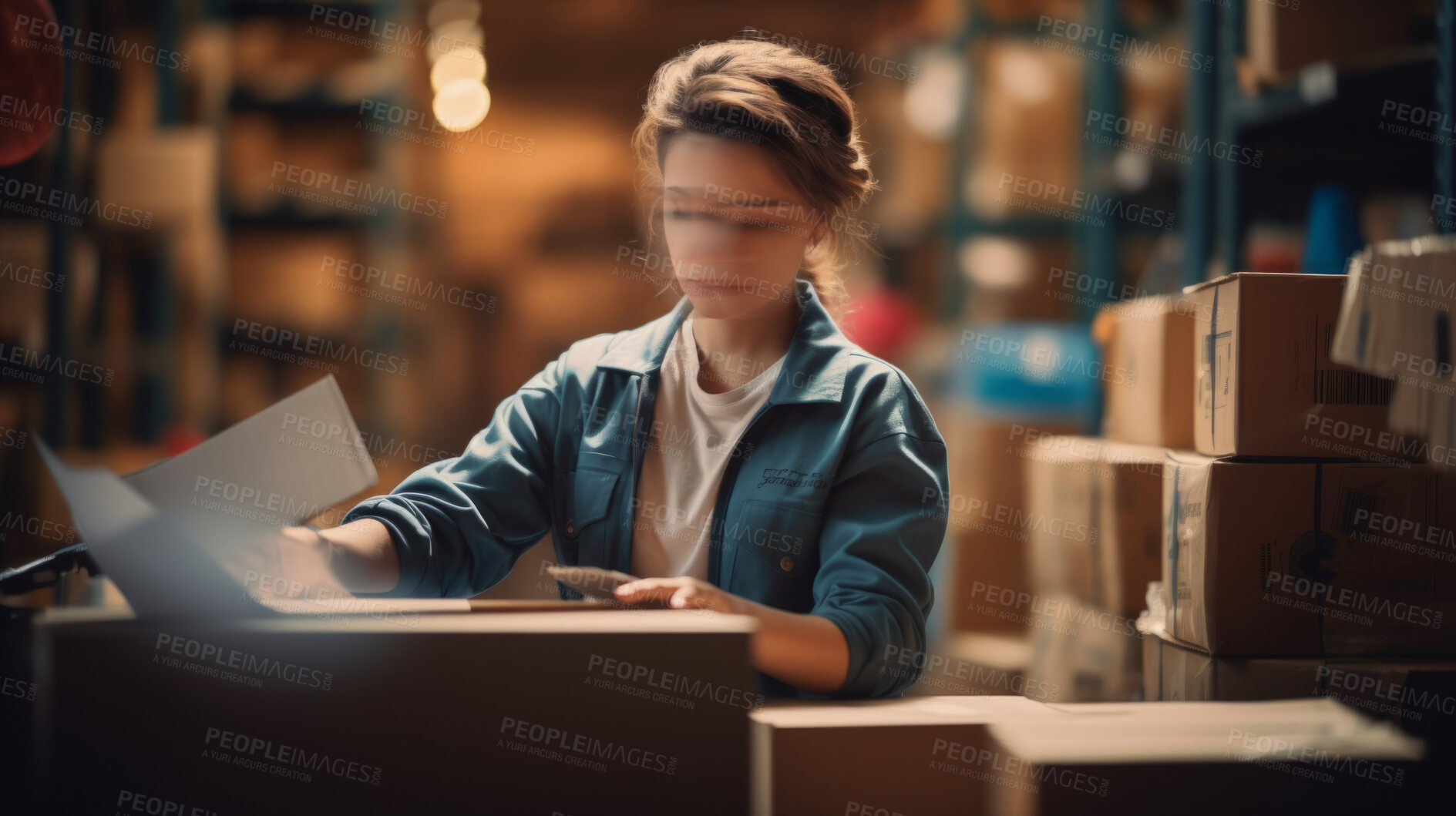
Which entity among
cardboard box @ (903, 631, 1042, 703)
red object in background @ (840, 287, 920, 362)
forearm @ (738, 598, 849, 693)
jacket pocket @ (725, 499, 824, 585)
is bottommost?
cardboard box @ (903, 631, 1042, 703)

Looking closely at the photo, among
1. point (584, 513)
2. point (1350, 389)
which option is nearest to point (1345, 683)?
point (1350, 389)

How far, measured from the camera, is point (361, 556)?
114 centimetres

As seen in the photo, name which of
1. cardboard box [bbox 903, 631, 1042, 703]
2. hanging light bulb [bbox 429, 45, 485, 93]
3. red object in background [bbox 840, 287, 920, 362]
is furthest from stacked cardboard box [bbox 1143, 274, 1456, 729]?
hanging light bulb [bbox 429, 45, 485, 93]

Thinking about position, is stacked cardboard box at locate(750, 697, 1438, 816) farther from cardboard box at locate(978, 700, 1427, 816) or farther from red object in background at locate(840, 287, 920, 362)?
red object in background at locate(840, 287, 920, 362)

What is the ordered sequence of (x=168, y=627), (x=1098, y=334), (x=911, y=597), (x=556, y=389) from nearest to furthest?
1. (x=168, y=627)
2. (x=911, y=597)
3. (x=556, y=389)
4. (x=1098, y=334)

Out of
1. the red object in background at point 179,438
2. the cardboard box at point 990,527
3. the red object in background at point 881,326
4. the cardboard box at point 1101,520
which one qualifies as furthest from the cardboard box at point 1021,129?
the red object in background at point 179,438

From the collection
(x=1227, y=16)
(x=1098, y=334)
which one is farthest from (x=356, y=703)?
(x=1227, y=16)

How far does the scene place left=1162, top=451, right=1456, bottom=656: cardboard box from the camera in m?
1.30

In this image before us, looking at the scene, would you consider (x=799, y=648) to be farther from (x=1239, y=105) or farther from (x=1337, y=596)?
(x=1239, y=105)

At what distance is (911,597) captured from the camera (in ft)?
3.70

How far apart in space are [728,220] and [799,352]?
0.66ft

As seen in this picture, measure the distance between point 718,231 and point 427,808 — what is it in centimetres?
66

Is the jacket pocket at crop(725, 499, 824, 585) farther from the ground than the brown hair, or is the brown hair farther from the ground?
the brown hair

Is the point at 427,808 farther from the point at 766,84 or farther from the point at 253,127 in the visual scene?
the point at 253,127
